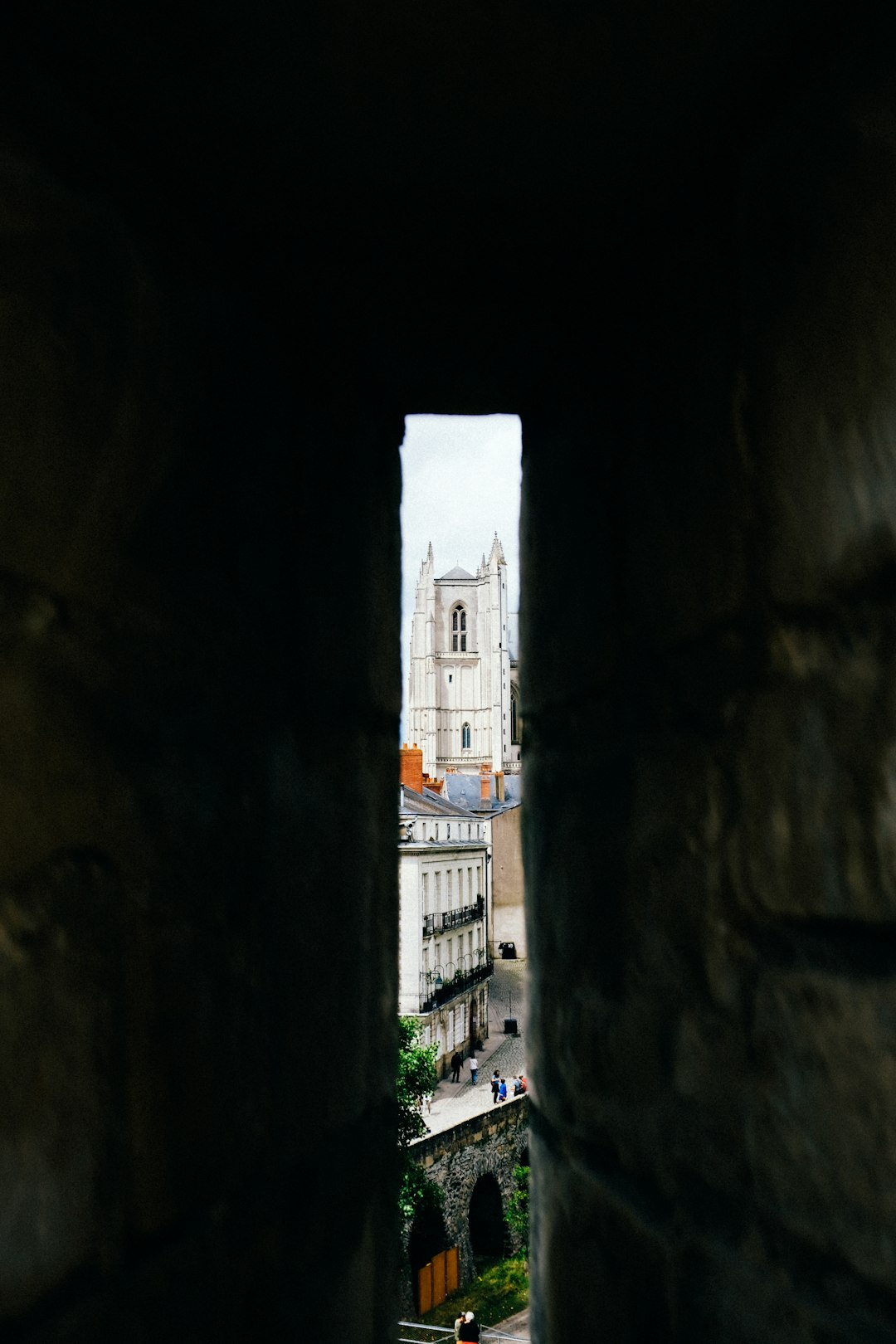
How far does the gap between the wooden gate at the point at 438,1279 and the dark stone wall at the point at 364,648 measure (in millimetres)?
17252

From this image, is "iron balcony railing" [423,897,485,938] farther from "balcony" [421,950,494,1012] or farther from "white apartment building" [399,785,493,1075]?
"balcony" [421,950,494,1012]

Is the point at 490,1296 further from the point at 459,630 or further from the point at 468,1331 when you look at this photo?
the point at 459,630

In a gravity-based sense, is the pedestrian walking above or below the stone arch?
above

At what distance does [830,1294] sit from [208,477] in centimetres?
78

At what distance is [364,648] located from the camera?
122 cm

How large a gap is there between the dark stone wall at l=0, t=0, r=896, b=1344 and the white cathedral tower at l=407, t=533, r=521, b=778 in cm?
6209

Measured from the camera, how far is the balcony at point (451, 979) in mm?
21328

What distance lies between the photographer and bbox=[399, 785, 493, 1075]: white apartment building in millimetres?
20975

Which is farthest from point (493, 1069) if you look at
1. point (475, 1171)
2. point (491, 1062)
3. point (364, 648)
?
point (364, 648)

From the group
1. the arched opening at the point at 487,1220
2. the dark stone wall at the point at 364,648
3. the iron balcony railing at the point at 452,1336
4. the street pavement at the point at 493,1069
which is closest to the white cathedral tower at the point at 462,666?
the street pavement at the point at 493,1069

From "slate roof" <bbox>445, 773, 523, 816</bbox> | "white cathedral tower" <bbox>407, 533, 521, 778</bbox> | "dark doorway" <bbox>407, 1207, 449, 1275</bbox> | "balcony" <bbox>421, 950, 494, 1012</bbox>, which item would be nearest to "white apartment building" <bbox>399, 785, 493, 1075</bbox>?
"balcony" <bbox>421, 950, 494, 1012</bbox>

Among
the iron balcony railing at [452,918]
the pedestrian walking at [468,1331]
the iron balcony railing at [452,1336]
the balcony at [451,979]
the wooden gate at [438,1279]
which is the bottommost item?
the wooden gate at [438,1279]

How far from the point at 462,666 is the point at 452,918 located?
42486 millimetres

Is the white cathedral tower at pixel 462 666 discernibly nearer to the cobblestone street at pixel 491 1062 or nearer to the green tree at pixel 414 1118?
the cobblestone street at pixel 491 1062
